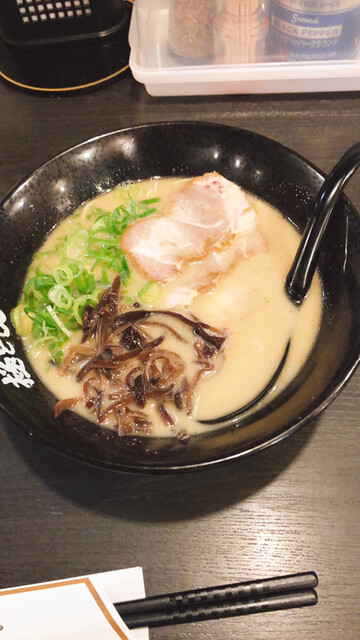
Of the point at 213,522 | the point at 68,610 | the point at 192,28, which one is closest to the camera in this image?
the point at 68,610

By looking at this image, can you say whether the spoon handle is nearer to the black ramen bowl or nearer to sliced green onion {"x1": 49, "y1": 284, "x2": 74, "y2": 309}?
the black ramen bowl

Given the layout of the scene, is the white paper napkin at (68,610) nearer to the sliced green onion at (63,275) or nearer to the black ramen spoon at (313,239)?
the black ramen spoon at (313,239)

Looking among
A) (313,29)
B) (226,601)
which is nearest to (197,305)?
(226,601)

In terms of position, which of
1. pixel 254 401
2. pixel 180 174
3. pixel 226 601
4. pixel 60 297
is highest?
pixel 180 174

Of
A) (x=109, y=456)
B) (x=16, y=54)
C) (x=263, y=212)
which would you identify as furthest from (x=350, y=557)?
(x=16, y=54)

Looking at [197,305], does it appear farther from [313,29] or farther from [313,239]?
[313,29]

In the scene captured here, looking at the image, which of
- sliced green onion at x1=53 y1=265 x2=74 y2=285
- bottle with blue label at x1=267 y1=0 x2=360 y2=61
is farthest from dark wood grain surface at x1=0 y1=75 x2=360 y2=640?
bottle with blue label at x1=267 y1=0 x2=360 y2=61

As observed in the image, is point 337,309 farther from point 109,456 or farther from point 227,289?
point 109,456
